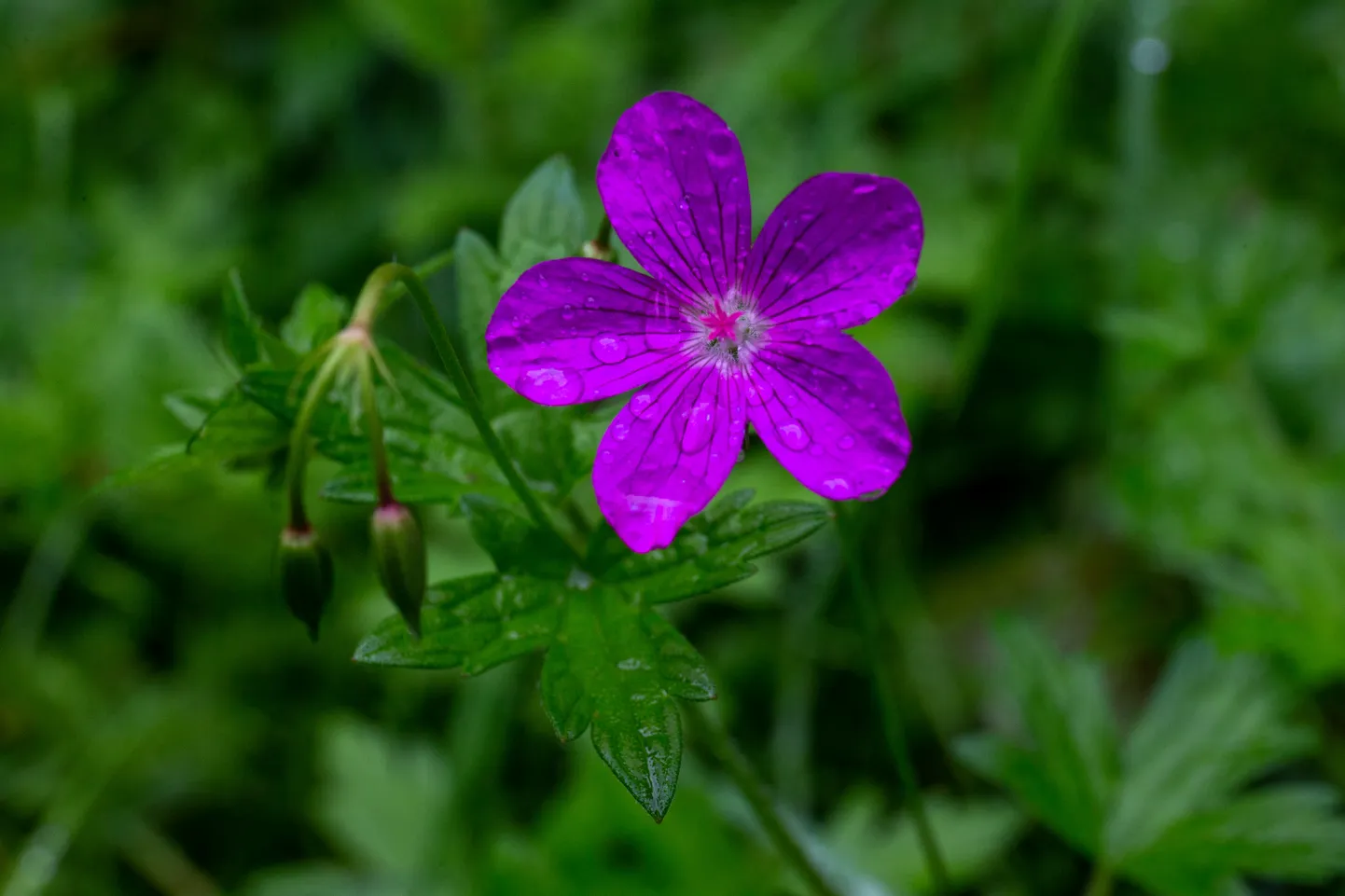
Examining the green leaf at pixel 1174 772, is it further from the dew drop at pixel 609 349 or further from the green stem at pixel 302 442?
the green stem at pixel 302 442

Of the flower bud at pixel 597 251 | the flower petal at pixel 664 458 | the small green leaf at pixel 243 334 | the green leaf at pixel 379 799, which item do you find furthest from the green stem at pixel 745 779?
the green leaf at pixel 379 799

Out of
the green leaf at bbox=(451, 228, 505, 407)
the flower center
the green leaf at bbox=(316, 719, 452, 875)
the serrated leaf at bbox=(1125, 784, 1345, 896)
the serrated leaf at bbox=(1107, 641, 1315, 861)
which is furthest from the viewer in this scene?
the green leaf at bbox=(316, 719, 452, 875)

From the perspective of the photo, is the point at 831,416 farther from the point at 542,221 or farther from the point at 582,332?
the point at 542,221

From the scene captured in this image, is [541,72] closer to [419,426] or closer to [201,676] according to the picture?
[201,676]

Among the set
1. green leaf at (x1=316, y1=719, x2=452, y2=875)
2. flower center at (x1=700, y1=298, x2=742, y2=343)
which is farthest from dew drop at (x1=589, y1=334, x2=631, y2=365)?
green leaf at (x1=316, y1=719, x2=452, y2=875)

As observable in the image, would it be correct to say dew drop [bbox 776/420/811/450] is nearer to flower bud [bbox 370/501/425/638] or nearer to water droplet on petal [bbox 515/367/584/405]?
water droplet on petal [bbox 515/367/584/405]

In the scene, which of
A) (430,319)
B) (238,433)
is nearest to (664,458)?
(430,319)
